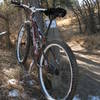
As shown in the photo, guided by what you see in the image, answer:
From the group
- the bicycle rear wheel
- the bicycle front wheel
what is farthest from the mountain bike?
the bicycle rear wheel

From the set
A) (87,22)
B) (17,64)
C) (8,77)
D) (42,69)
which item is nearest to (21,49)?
(17,64)

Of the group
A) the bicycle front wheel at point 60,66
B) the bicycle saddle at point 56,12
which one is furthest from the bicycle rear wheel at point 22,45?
the bicycle saddle at point 56,12

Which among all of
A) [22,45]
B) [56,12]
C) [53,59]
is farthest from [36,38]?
[22,45]

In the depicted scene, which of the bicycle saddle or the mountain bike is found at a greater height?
the bicycle saddle

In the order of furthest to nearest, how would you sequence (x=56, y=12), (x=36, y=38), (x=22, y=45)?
1. (x=22, y=45)
2. (x=36, y=38)
3. (x=56, y=12)

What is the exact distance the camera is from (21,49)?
5.25 meters

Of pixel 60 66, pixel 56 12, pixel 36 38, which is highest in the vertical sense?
pixel 56 12

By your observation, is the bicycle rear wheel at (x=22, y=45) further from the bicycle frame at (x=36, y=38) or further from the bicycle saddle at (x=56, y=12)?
the bicycle saddle at (x=56, y=12)

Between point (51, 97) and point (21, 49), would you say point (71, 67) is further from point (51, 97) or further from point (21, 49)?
point (21, 49)

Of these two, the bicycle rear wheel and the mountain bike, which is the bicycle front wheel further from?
the bicycle rear wheel

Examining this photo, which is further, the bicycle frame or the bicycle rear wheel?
the bicycle rear wheel

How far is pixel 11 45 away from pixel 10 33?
56 centimetres

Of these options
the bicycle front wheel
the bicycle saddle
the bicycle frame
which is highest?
the bicycle saddle

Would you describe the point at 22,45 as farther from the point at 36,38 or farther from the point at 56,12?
the point at 56,12
